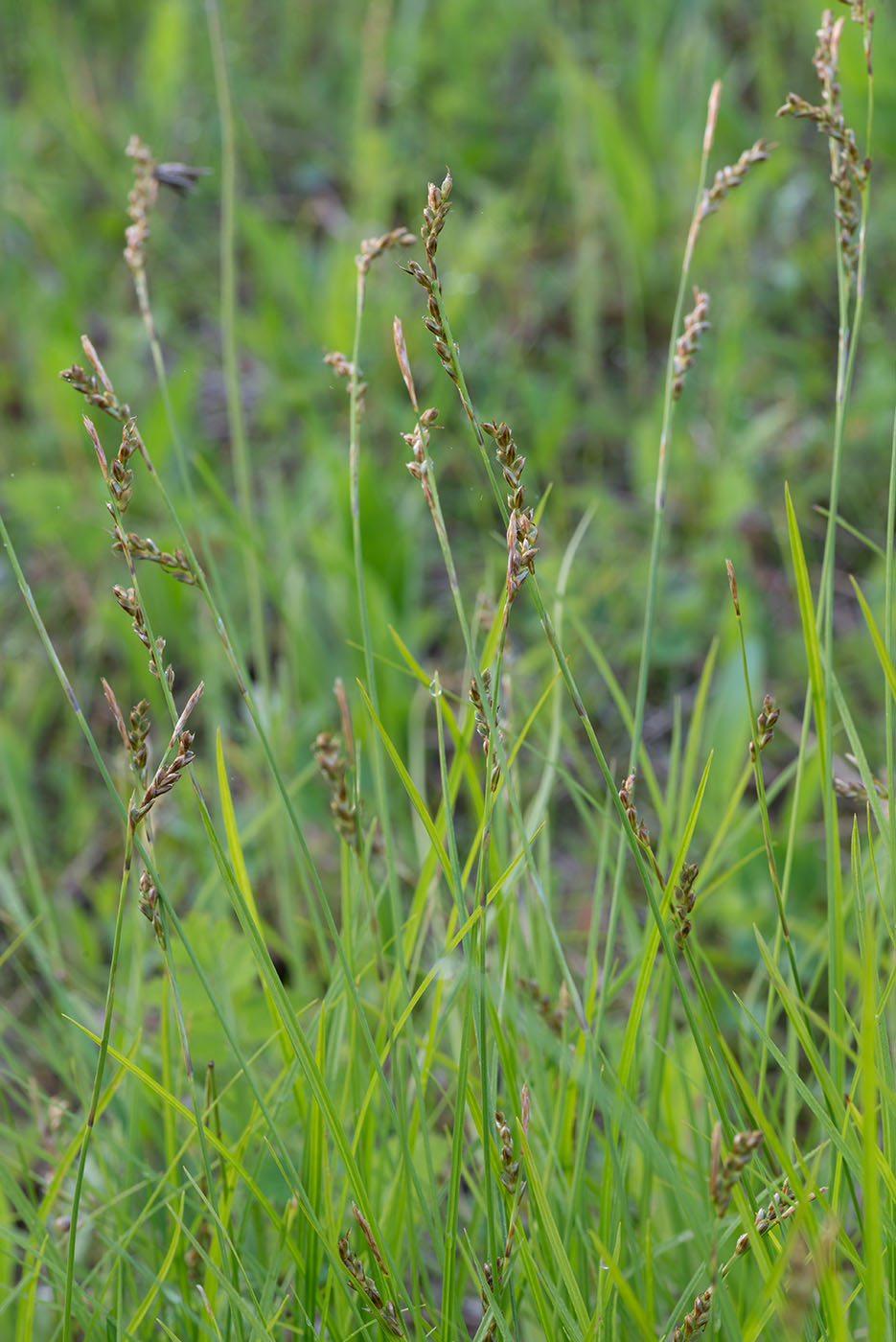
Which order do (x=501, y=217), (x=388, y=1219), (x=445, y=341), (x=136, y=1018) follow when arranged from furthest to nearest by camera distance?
1. (x=501, y=217)
2. (x=136, y=1018)
3. (x=388, y=1219)
4. (x=445, y=341)

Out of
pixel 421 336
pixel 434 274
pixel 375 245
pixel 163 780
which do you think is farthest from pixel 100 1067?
pixel 421 336

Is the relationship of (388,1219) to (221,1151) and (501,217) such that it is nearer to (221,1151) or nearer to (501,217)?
(221,1151)

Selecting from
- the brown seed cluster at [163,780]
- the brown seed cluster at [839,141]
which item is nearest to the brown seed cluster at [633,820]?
the brown seed cluster at [163,780]

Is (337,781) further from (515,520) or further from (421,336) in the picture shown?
(421,336)

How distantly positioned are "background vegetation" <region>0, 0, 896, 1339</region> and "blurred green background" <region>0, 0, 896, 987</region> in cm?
1

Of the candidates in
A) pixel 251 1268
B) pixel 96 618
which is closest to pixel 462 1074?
pixel 251 1268

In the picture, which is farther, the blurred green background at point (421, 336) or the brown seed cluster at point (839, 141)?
the blurred green background at point (421, 336)

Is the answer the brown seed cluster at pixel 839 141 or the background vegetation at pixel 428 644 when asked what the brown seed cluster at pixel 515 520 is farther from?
the brown seed cluster at pixel 839 141

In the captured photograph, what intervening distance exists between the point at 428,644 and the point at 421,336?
0.78 meters

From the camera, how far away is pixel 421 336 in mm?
2480

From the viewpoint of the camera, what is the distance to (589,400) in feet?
8.15

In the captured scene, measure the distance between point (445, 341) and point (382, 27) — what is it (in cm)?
264

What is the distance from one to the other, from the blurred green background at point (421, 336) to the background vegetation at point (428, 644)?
0.04 feet

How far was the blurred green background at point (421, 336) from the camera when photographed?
1.95 meters
